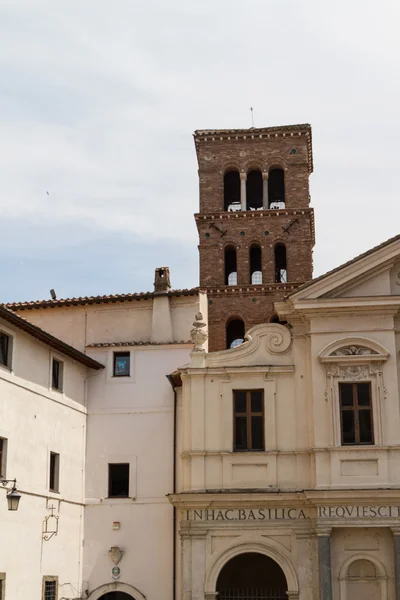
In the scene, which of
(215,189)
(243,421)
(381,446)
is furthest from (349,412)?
(215,189)

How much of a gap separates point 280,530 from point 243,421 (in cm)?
315

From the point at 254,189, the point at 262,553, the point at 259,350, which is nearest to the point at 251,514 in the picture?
the point at 262,553

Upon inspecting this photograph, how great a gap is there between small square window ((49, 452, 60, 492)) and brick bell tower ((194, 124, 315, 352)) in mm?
14152

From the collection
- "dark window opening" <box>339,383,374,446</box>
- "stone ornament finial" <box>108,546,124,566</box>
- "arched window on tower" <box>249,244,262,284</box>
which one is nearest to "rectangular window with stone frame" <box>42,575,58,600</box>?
"stone ornament finial" <box>108,546,124,566</box>

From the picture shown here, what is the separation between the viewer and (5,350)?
24641mm

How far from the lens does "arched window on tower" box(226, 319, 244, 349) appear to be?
137 feet

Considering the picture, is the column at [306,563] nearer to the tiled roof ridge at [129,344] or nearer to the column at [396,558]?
the column at [396,558]

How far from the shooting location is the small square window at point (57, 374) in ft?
90.4

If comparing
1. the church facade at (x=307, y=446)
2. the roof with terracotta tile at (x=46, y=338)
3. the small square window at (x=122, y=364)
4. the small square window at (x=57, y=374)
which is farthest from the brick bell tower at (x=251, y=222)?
the church facade at (x=307, y=446)

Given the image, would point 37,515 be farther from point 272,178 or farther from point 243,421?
point 272,178

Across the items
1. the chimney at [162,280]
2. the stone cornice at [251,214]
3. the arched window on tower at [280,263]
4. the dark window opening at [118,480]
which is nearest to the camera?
the dark window opening at [118,480]

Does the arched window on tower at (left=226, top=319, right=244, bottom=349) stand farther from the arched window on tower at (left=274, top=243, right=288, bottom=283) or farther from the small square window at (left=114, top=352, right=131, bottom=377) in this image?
the small square window at (left=114, top=352, right=131, bottom=377)

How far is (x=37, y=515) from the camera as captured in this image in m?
25.5

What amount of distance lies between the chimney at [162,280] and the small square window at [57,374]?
553cm
